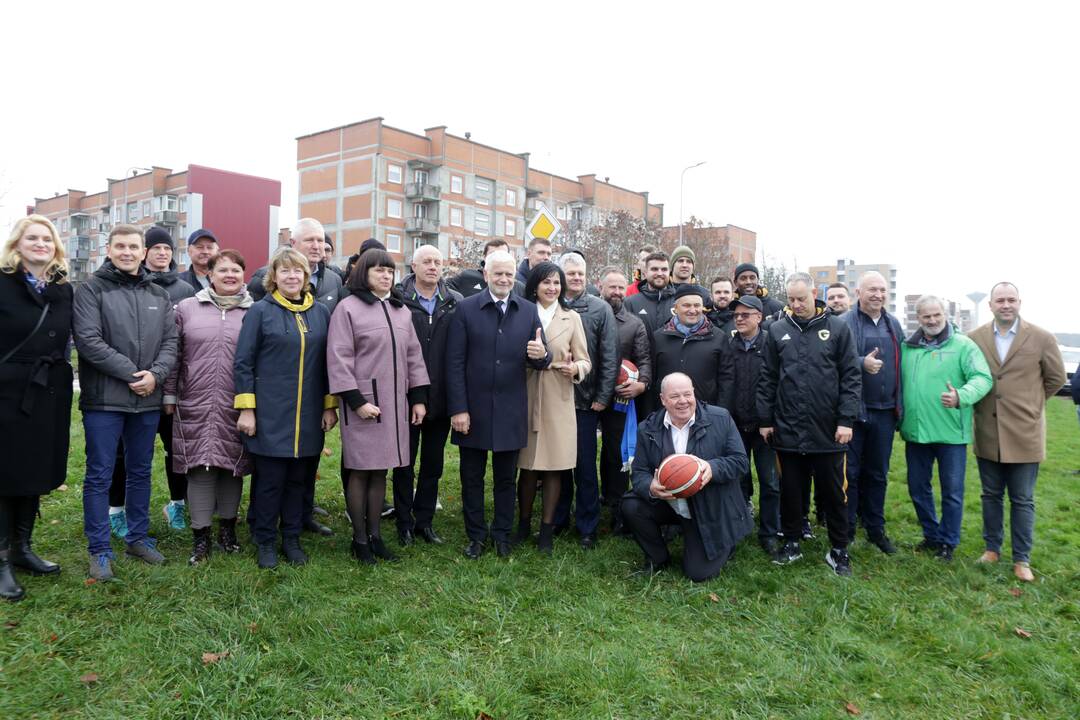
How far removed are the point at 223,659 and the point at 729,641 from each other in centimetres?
308

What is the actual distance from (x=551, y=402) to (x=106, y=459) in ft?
11.3

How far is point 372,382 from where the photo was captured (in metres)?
5.46

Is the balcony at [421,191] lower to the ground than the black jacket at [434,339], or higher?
higher

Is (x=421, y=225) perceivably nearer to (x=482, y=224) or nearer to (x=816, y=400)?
(x=482, y=224)

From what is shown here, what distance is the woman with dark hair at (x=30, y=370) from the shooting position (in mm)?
4555

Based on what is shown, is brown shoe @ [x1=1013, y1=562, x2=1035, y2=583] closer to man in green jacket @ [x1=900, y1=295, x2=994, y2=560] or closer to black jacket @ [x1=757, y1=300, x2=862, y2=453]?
man in green jacket @ [x1=900, y1=295, x2=994, y2=560]

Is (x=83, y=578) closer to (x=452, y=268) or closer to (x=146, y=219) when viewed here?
(x=452, y=268)

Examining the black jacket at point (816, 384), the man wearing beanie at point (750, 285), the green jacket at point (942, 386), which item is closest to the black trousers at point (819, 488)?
the black jacket at point (816, 384)

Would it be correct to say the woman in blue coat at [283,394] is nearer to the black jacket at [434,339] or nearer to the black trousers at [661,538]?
the black jacket at [434,339]

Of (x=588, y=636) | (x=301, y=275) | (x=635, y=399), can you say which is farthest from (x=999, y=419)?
(x=301, y=275)

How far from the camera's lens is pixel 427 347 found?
20.0 feet

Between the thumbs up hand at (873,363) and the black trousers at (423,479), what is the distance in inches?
Result: 152

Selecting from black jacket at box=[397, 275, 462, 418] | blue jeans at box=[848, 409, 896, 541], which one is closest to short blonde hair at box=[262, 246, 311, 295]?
black jacket at box=[397, 275, 462, 418]

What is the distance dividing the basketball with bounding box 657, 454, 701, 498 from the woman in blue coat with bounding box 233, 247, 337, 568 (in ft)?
8.84
